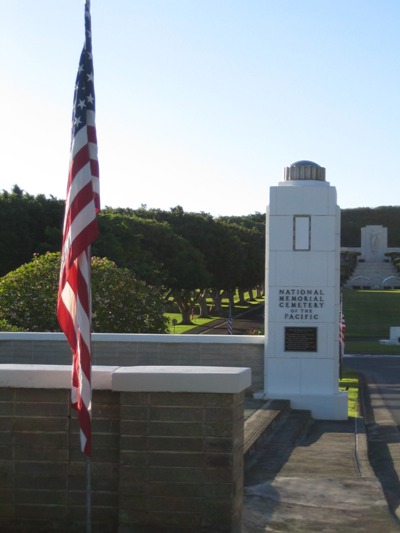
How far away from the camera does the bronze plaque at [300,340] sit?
648 inches

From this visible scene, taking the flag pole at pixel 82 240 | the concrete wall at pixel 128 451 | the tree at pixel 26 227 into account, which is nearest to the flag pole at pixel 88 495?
the flag pole at pixel 82 240

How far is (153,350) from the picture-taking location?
1730cm

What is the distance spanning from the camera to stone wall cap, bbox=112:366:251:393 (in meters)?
6.54

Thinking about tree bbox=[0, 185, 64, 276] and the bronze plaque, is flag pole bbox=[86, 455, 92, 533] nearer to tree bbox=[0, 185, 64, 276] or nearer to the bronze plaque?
the bronze plaque

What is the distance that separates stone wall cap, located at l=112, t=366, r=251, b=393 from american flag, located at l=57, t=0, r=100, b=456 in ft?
1.13

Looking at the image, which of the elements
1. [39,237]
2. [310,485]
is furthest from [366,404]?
[39,237]

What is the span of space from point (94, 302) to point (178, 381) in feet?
52.9

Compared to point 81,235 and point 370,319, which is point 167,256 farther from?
point 81,235

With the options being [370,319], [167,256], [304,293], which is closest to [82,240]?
[304,293]

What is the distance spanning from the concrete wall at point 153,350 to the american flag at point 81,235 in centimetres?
1067

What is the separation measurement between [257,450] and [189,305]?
51.3 meters

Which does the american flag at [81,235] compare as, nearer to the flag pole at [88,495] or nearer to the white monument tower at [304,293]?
the flag pole at [88,495]

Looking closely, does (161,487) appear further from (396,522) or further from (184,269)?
(184,269)

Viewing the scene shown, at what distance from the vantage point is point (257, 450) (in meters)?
11.7
